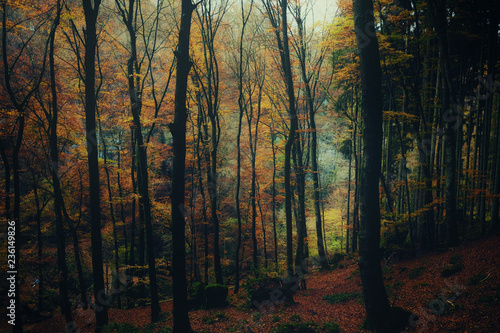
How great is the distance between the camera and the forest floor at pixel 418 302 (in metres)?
4.66

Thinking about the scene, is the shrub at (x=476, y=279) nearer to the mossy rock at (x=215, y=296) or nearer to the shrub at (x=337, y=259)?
the mossy rock at (x=215, y=296)

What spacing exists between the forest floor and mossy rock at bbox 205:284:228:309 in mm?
425

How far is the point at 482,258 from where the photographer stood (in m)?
6.62

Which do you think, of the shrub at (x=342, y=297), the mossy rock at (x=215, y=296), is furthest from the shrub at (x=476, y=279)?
the mossy rock at (x=215, y=296)

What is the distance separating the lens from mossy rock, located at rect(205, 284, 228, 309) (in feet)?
32.3

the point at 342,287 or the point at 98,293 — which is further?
the point at 342,287

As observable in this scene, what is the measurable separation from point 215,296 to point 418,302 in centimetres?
709

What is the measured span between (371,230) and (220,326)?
5733 millimetres

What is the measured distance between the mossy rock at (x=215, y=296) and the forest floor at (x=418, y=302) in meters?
0.43

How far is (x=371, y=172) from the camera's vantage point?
4527 mm

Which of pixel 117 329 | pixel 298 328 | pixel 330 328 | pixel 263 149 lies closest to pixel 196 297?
pixel 117 329

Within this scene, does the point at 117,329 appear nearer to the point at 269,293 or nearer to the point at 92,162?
the point at 92,162

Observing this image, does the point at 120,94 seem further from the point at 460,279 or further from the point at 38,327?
the point at 460,279

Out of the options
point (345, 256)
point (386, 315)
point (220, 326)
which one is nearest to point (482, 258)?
point (386, 315)
